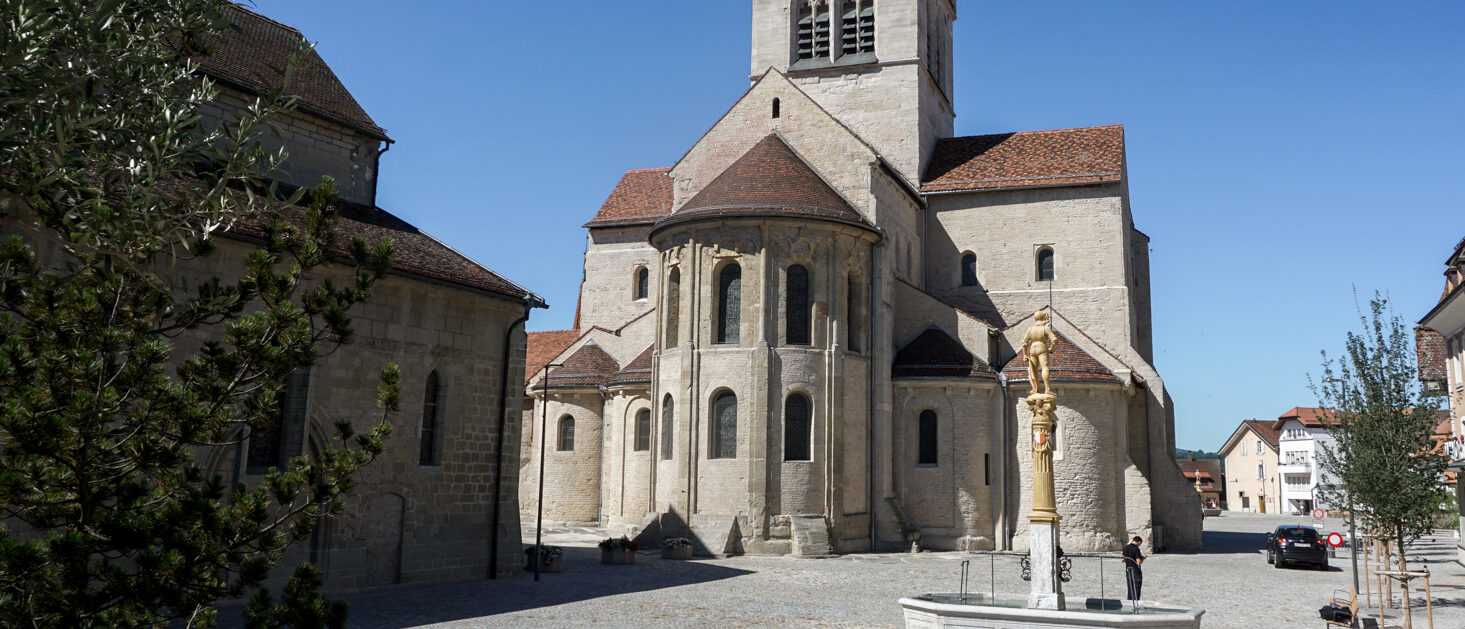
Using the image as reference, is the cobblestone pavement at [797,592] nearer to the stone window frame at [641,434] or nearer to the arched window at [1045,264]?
the stone window frame at [641,434]

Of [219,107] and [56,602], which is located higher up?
[219,107]

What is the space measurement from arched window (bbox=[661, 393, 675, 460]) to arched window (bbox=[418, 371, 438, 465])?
30.1 ft

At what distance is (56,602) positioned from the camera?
18.5 feet

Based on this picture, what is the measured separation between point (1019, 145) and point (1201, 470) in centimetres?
7162

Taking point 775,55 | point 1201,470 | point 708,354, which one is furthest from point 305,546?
point 1201,470

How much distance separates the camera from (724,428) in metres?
27.4

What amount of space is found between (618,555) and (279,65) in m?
12.7

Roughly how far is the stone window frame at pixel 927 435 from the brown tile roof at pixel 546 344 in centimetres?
1669

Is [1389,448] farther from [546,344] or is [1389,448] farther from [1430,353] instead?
[546,344]

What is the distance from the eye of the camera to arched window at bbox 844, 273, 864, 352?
2891 cm

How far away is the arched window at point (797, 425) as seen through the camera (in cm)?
2744

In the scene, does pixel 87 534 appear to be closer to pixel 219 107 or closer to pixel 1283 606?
pixel 219 107

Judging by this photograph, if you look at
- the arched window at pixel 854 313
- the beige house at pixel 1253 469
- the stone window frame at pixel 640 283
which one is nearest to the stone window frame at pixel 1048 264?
the arched window at pixel 854 313

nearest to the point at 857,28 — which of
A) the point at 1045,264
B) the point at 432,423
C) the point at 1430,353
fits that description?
the point at 1045,264
